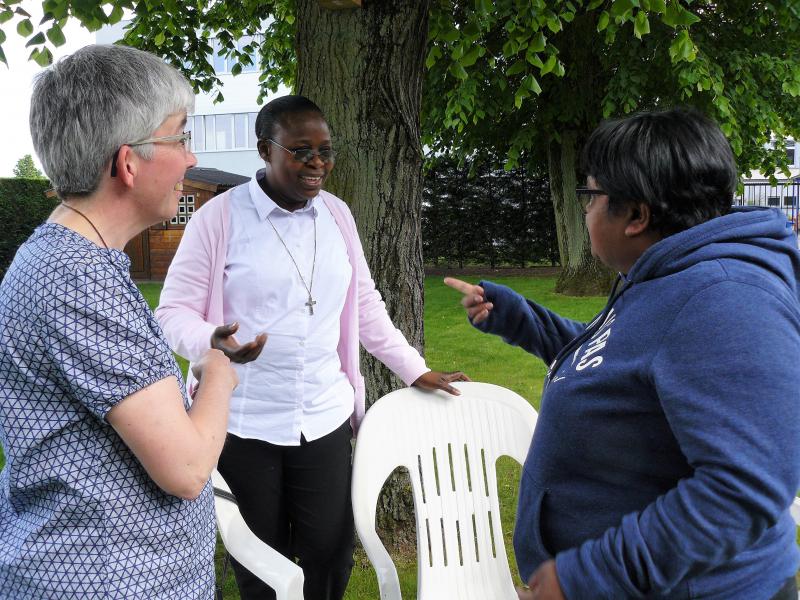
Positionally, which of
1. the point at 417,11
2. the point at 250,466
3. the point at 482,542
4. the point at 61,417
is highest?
the point at 417,11

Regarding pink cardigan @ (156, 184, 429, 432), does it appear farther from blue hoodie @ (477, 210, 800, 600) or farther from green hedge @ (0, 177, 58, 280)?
green hedge @ (0, 177, 58, 280)

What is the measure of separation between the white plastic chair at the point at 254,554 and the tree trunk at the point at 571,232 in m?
11.1

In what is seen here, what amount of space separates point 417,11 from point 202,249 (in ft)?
5.80

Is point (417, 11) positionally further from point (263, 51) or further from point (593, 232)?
point (263, 51)

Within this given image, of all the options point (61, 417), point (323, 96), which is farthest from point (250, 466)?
point (323, 96)

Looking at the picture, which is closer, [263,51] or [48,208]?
[263,51]

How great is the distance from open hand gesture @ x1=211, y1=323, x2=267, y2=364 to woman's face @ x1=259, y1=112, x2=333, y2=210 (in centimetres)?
86

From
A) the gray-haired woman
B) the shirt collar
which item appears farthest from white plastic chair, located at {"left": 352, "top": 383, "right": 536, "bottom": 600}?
the gray-haired woman

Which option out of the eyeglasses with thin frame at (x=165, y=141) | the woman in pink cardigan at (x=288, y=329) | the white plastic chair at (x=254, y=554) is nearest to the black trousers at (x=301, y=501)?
the woman in pink cardigan at (x=288, y=329)

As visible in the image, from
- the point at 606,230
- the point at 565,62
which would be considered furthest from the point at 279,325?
the point at 565,62

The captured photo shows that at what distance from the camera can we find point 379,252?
12.1 ft

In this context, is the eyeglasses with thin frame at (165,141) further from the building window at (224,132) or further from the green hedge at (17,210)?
the building window at (224,132)

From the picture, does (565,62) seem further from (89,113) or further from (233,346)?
(89,113)

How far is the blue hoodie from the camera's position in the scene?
1237 millimetres
